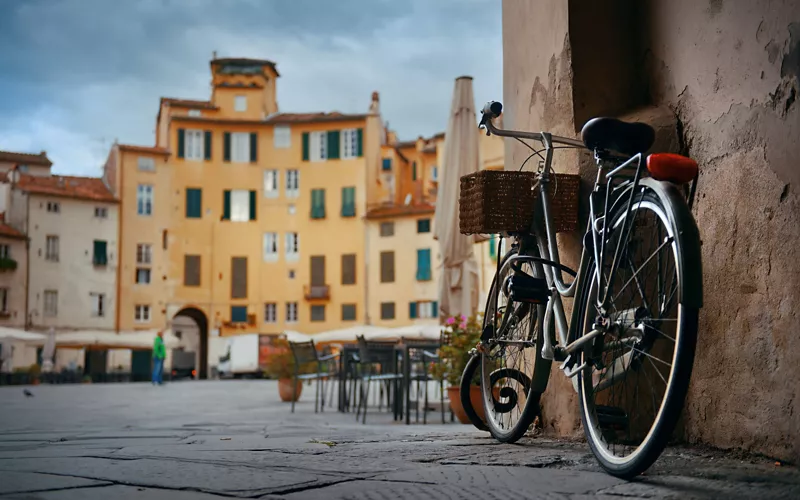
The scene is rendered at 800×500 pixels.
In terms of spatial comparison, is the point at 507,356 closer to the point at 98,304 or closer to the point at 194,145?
the point at 98,304

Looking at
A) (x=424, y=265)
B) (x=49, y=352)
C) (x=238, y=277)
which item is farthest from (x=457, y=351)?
(x=238, y=277)

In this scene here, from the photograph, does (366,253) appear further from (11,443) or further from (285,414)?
(11,443)

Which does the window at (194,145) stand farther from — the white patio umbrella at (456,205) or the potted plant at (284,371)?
the white patio umbrella at (456,205)

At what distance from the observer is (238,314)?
1756 inches

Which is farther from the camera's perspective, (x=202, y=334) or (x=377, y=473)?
(x=202, y=334)

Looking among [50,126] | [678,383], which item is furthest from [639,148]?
[50,126]

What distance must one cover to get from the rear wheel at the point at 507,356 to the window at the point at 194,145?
4229 cm

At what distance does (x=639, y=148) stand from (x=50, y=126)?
193 ft

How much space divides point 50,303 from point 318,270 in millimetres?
12320

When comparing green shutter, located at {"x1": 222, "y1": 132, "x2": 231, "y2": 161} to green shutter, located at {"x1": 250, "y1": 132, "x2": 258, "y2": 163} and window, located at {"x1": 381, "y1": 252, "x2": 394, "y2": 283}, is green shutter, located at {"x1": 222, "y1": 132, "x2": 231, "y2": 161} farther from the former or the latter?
window, located at {"x1": 381, "y1": 252, "x2": 394, "y2": 283}

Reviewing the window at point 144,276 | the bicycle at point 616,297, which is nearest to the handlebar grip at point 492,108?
the bicycle at point 616,297

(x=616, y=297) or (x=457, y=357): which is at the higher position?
(x=616, y=297)

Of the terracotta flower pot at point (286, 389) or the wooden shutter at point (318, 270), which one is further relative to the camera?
the wooden shutter at point (318, 270)

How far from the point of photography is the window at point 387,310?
1713 inches
